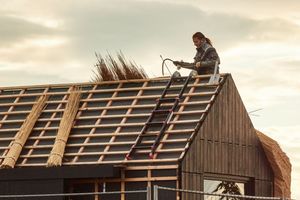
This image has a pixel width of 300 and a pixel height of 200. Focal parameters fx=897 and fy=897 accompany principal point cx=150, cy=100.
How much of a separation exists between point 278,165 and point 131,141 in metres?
4.40

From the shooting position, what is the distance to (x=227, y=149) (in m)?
21.6

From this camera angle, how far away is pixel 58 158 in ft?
66.9

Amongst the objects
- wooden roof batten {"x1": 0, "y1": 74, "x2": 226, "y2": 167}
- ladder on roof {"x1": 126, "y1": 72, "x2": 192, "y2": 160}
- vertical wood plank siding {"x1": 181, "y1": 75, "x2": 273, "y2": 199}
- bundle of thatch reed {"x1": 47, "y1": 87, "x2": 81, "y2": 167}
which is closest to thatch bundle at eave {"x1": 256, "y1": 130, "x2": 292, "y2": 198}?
vertical wood plank siding {"x1": 181, "y1": 75, "x2": 273, "y2": 199}

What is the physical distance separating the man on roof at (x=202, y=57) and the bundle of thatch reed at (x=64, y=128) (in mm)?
2701

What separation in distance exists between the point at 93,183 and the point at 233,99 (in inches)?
174

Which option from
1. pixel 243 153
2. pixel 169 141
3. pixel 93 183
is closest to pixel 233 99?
pixel 243 153

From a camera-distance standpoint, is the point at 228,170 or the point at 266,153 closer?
the point at 228,170

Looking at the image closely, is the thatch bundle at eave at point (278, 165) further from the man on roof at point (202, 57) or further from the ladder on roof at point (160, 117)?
the ladder on roof at point (160, 117)

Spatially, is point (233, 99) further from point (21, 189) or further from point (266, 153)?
point (21, 189)

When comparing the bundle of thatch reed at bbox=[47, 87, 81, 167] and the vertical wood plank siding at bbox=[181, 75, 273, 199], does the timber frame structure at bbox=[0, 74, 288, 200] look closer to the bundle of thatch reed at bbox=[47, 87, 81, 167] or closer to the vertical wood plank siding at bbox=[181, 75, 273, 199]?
the vertical wood plank siding at bbox=[181, 75, 273, 199]

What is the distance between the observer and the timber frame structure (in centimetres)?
1950

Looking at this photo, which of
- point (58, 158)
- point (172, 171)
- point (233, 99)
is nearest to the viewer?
point (172, 171)

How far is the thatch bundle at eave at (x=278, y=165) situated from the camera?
22.7 m

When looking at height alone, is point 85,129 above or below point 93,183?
above
